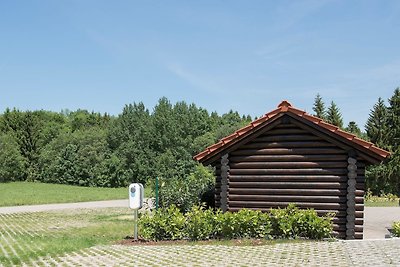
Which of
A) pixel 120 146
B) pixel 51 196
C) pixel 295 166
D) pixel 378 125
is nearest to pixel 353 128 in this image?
pixel 378 125

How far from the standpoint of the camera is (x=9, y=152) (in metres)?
55.6

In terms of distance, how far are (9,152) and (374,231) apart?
50.5 meters

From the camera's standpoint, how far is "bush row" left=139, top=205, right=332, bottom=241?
37.3 ft

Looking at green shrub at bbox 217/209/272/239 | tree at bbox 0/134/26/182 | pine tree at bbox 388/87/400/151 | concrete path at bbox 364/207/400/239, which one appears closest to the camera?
green shrub at bbox 217/209/272/239

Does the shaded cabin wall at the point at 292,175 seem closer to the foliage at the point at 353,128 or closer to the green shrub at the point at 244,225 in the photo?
the green shrub at the point at 244,225

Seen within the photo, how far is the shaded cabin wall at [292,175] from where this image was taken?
11969 millimetres

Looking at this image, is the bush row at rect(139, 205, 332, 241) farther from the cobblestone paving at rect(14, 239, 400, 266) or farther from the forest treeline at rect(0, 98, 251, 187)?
the forest treeline at rect(0, 98, 251, 187)

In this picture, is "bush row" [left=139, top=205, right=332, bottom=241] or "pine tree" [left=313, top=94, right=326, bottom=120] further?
"pine tree" [left=313, top=94, right=326, bottom=120]

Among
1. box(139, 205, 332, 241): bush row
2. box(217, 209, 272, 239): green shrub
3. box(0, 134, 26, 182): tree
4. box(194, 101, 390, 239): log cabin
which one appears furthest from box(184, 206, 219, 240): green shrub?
box(0, 134, 26, 182): tree

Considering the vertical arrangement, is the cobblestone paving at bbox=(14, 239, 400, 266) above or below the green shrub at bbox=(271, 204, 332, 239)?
below

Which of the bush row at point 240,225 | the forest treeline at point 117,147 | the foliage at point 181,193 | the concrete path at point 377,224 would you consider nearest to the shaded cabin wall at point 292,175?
the bush row at point 240,225

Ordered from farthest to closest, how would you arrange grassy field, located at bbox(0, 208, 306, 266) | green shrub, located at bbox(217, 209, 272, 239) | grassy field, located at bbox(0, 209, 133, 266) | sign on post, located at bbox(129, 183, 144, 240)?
1. sign on post, located at bbox(129, 183, 144, 240)
2. green shrub, located at bbox(217, 209, 272, 239)
3. grassy field, located at bbox(0, 209, 133, 266)
4. grassy field, located at bbox(0, 208, 306, 266)

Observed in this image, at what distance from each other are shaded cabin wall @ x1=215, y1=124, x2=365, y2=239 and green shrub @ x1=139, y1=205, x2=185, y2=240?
5.74ft

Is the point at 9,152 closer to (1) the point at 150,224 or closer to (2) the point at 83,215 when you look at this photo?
(2) the point at 83,215
